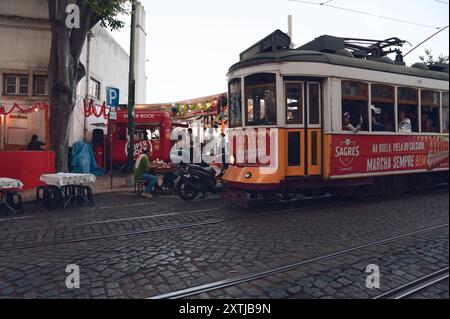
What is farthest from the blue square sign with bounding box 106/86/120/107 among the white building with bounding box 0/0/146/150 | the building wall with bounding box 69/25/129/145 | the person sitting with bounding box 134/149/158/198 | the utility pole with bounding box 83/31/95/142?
the utility pole with bounding box 83/31/95/142

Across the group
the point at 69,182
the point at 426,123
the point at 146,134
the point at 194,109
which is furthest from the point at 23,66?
the point at 426,123

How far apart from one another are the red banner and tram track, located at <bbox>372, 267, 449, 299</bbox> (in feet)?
12.2

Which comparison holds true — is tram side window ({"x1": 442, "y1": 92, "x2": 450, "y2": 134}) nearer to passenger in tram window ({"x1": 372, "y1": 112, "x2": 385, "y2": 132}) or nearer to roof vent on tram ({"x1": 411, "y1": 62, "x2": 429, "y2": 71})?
roof vent on tram ({"x1": 411, "y1": 62, "x2": 429, "y2": 71})

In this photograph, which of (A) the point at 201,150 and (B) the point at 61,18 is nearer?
(B) the point at 61,18

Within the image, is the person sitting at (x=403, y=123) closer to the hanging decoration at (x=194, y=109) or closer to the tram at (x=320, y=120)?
the tram at (x=320, y=120)

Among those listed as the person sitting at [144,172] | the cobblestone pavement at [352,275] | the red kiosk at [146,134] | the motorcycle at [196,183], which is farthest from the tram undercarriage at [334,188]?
the red kiosk at [146,134]

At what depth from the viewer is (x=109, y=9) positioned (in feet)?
36.6

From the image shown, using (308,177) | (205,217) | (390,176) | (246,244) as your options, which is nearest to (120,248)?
(246,244)

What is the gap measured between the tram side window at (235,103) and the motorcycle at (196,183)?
64.1 inches

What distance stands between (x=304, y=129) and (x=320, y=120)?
0.45 meters

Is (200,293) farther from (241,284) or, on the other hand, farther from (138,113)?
(138,113)

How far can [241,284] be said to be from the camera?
315 cm

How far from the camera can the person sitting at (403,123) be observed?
7945mm
